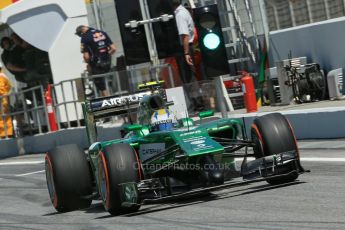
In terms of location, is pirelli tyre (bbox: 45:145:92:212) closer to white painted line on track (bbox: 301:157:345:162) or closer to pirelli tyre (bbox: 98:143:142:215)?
pirelli tyre (bbox: 98:143:142:215)

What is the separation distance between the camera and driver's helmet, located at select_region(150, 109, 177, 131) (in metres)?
10.9

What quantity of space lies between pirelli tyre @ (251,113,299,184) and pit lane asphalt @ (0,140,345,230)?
356 mm

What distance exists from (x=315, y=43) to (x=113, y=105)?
6.99m

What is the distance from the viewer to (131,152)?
9656mm

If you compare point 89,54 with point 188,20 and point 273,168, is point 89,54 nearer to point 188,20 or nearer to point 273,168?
point 188,20

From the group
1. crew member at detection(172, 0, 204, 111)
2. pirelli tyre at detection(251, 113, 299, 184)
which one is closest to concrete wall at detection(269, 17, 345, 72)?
crew member at detection(172, 0, 204, 111)

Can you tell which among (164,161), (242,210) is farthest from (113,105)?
(242,210)

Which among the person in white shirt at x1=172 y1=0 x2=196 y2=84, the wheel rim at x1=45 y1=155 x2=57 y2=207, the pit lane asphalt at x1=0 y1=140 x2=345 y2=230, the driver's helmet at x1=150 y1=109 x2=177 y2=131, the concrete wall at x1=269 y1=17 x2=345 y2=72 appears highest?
the person in white shirt at x1=172 y1=0 x2=196 y2=84

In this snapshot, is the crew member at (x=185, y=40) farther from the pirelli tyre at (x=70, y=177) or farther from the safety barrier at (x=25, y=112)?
the pirelli tyre at (x=70, y=177)

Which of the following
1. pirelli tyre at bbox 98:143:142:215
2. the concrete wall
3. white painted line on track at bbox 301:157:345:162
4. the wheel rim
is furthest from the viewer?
the concrete wall

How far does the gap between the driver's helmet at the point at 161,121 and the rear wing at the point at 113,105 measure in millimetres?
963

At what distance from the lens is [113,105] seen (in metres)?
11.9

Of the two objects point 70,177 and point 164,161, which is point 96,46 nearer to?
point 70,177

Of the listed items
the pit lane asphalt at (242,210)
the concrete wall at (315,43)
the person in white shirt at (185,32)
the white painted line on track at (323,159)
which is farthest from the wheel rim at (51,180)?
the person in white shirt at (185,32)
